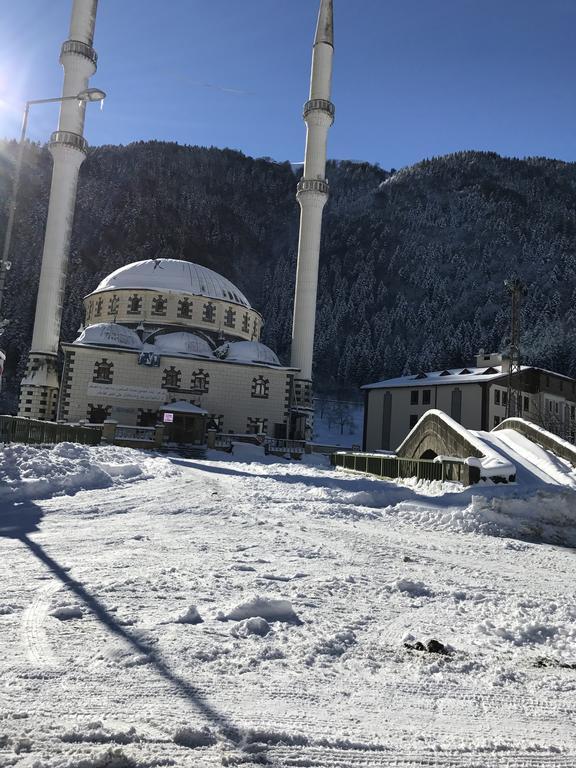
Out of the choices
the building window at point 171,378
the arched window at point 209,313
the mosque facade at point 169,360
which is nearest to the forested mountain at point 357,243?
the mosque facade at point 169,360

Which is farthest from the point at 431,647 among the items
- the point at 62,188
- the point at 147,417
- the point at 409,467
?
the point at 62,188

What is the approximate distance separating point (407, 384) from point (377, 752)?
48939 mm

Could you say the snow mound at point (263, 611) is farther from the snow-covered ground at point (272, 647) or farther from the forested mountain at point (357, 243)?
the forested mountain at point (357, 243)

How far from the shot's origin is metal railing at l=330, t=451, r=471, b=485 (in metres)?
15.8

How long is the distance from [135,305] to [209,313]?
6735mm

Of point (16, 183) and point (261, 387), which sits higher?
point (16, 183)

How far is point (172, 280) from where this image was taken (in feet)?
174

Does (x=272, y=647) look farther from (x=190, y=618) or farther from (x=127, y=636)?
(x=127, y=636)

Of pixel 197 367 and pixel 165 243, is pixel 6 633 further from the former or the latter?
pixel 165 243

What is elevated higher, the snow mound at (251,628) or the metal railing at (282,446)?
the metal railing at (282,446)

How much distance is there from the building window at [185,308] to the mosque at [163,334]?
0.30 ft

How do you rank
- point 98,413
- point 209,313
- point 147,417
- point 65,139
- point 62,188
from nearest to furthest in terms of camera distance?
point 98,413 → point 147,417 → point 65,139 → point 62,188 → point 209,313

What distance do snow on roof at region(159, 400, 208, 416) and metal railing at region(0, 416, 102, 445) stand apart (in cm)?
1218

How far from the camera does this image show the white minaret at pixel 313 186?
53750mm
